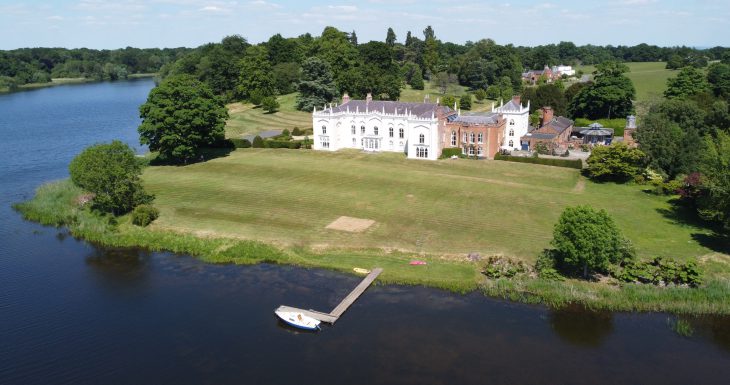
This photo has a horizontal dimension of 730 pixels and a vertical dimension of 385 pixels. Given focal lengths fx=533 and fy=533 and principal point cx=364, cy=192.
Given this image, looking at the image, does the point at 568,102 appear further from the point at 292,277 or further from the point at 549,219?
the point at 292,277

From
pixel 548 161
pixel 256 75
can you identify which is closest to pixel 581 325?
pixel 548 161

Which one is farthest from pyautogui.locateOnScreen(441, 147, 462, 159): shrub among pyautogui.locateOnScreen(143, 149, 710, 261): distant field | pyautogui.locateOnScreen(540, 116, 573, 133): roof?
pyautogui.locateOnScreen(540, 116, 573, 133): roof

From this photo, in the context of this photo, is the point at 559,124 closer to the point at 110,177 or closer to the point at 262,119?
the point at 262,119

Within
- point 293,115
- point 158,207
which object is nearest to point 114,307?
point 158,207

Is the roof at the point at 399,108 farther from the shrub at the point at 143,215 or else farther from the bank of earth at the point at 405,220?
the shrub at the point at 143,215

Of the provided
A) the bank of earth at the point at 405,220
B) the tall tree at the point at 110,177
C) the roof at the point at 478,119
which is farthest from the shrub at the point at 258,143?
the tall tree at the point at 110,177
